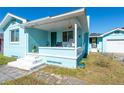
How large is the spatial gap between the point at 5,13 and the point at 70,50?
9.10 m

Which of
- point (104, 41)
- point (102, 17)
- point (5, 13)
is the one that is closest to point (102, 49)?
point (104, 41)

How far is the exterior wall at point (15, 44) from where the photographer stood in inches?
449

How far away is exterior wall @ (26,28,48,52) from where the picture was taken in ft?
36.8

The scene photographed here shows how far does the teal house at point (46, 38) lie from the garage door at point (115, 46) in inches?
418

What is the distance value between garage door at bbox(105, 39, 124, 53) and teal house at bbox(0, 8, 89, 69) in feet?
34.8

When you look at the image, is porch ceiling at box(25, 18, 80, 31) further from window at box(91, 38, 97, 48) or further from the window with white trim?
window at box(91, 38, 97, 48)

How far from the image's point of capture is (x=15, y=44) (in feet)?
41.1

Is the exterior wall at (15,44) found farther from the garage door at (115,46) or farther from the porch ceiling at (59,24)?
the garage door at (115,46)

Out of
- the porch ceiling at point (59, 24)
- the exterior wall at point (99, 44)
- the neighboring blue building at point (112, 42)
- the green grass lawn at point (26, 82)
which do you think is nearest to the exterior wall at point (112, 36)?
the neighboring blue building at point (112, 42)

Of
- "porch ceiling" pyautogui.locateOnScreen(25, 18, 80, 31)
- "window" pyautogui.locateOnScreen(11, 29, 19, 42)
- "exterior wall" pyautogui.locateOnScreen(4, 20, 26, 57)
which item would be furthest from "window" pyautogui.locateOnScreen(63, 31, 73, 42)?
"window" pyautogui.locateOnScreen(11, 29, 19, 42)

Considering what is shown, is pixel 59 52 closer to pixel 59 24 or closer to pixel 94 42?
pixel 59 24

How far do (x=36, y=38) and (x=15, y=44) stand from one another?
8.11 ft

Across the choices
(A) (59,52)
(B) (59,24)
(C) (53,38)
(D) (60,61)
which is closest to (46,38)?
(C) (53,38)
